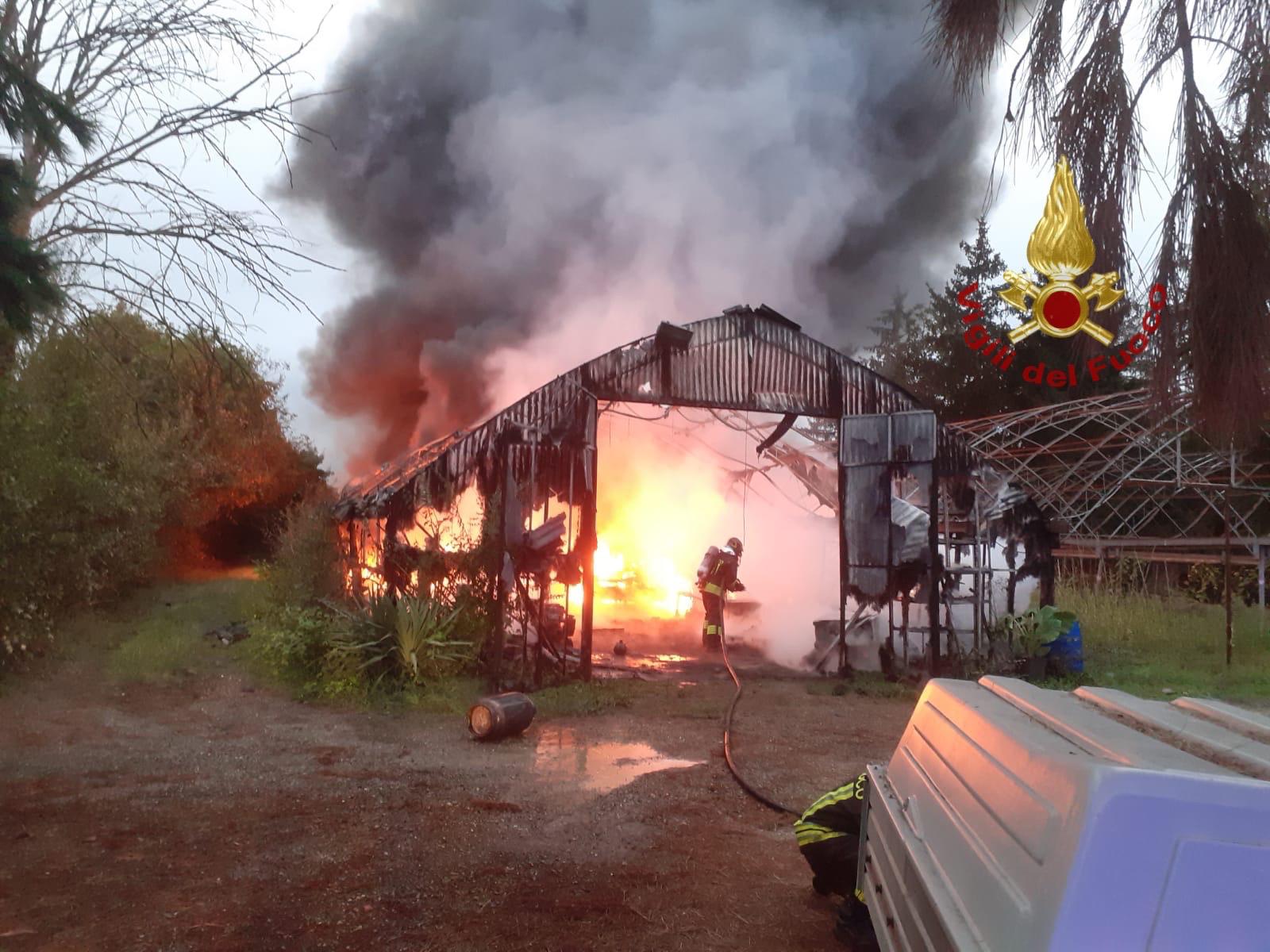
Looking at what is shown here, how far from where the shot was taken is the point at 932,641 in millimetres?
12797

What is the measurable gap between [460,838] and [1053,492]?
17869mm

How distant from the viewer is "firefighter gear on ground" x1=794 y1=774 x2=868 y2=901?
4336 mm

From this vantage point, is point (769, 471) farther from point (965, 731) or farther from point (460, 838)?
point (965, 731)

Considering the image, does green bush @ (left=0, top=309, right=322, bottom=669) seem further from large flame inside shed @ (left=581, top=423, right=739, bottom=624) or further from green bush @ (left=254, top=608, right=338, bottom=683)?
large flame inside shed @ (left=581, top=423, right=739, bottom=624)

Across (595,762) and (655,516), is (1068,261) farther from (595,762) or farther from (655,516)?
(655,516)

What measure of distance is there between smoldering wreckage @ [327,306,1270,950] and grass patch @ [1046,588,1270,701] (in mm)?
1268

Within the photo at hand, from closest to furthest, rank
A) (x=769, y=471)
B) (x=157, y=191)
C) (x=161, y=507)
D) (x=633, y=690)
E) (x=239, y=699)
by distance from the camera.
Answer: (x=157, y=191), (x=239, y=699), (x=633, y=690), (x=161, y=507), (x=769, y=471)

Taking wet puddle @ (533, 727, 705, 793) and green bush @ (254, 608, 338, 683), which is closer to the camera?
A: wet puddle @ (533, 727, 705, 793)

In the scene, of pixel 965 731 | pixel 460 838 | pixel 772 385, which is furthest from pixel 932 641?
Answer: pixel 965 731

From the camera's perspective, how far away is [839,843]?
4352 millimetres

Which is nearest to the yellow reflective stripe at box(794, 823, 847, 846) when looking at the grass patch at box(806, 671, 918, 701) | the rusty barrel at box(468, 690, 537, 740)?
the rusty barrel at box(468, 690, 537, 740)

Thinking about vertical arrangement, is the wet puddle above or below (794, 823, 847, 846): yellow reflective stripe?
below

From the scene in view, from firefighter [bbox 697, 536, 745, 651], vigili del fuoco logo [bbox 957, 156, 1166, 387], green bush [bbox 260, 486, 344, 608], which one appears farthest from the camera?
firefighter [bbox 697, 536, 745, 651]

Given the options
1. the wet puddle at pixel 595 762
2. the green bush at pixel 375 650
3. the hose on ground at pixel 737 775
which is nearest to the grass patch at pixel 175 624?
the green bush at pixel 375 650
